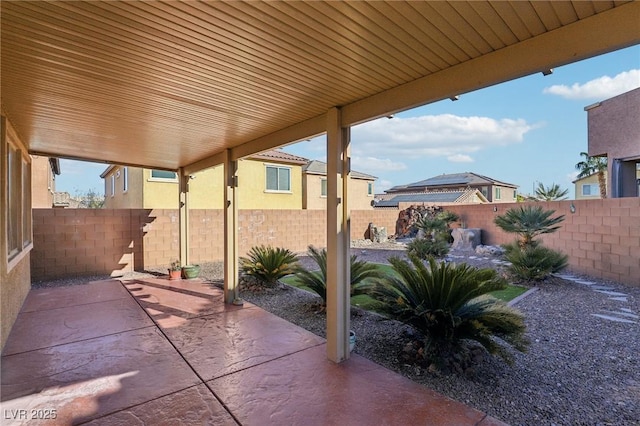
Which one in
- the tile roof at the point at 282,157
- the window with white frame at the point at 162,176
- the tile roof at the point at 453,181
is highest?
the tile roof at the point at 453,181

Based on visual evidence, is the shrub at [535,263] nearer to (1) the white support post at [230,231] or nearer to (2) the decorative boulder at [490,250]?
(2) the decorative boulder at [490,250]

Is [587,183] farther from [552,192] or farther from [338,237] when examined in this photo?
[338,237]

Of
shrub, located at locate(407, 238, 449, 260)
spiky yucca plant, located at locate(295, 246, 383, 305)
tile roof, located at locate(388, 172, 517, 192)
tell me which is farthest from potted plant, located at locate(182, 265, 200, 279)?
tile roof, located at locate(388, 172, 517, 192)

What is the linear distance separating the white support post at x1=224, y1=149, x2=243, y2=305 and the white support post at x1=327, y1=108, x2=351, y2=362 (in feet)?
9.14

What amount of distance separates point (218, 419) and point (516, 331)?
9.60 feet

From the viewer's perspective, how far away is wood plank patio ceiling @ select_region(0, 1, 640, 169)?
6.21ft

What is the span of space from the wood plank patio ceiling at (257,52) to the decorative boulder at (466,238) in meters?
11.1

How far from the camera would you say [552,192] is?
17.0m

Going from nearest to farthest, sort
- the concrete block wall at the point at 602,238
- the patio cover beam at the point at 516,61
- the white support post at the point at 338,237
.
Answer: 1. the patio cover beam at the point at 516,61
2. the white support post at the point at 338,237
3. the concrete block wall at the point at 602,238

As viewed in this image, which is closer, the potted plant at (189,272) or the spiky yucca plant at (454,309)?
the spiky yucca plant at (454,309)

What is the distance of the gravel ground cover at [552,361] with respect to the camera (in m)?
2.71

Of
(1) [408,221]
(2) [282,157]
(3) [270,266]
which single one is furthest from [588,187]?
(3) [270,266]

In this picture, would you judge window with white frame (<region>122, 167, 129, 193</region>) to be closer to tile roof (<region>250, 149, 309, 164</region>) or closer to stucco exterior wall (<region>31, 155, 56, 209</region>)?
stucco exterior wall (<region>31, 155, 56, 209</region>)

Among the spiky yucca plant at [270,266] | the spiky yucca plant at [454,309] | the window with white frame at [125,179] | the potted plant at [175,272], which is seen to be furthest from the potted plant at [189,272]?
the window with white frame at [125,179]
